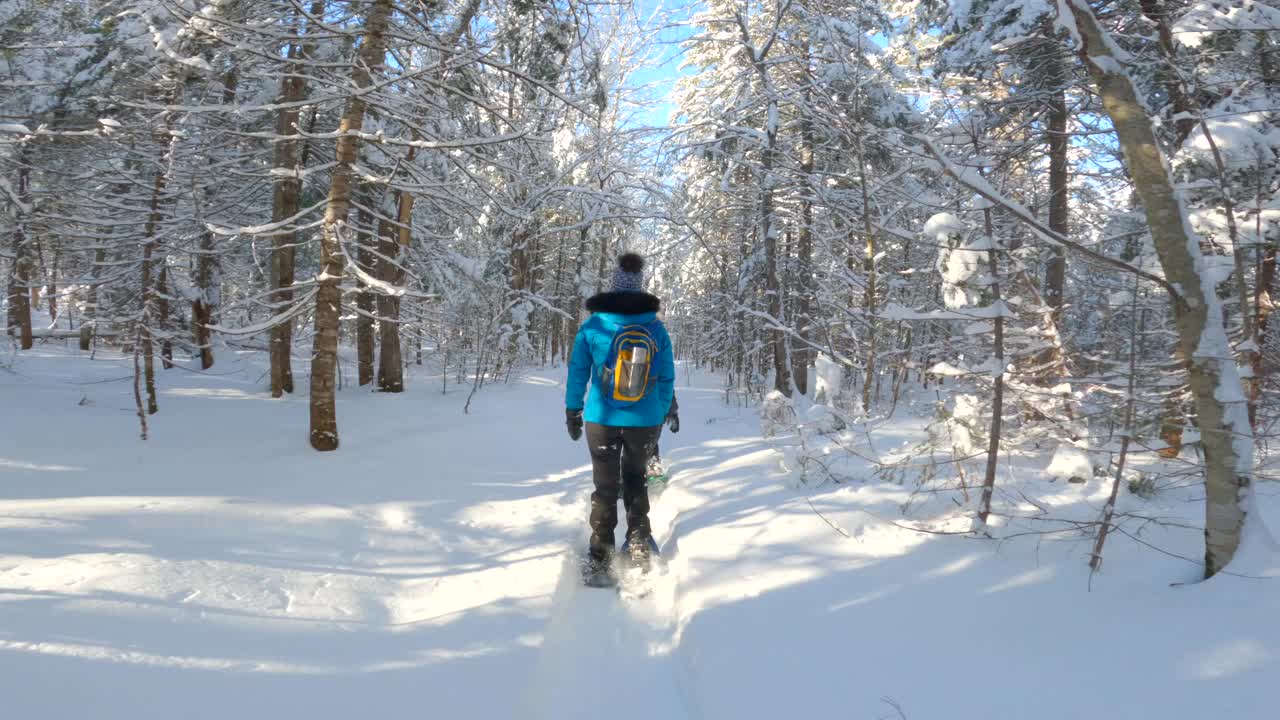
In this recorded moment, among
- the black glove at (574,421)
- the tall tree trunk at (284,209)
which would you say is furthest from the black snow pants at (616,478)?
the tall tree trunk at (284,209)

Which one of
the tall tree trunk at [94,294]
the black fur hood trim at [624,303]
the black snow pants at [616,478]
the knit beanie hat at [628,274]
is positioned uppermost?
the tall tree trunk at [94,294]

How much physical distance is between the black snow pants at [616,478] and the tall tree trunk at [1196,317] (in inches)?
114

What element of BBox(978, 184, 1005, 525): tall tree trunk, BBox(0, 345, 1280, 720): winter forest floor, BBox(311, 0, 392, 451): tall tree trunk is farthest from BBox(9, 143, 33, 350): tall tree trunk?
BBox(978, 184, 1005, 525): tall tree trunk

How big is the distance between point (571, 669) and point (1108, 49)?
4.03 metres

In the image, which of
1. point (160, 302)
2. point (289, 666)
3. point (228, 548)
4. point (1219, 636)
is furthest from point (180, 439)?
point (160, 302)

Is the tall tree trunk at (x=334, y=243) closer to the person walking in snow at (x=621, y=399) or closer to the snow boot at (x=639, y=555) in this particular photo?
the person walking in snow at (x=621, y=399)

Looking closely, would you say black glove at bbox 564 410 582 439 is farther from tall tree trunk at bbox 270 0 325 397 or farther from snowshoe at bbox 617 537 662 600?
tall tree trunk at bbox 270 0 325 397

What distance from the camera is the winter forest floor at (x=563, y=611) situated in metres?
2.17

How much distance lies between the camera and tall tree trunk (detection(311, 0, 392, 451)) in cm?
629

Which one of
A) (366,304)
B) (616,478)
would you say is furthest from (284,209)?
(616,478)

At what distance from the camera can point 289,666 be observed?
8.01 feet

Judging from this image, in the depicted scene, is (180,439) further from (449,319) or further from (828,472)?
(449,319)

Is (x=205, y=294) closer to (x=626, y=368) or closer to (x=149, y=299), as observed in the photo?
(x=149, y=299)

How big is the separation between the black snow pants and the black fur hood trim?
2.80ft
